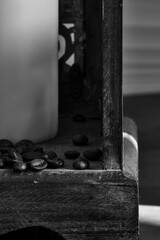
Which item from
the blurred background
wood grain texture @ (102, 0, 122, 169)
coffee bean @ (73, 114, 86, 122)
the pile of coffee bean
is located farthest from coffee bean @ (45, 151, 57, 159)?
Result: the blurred background

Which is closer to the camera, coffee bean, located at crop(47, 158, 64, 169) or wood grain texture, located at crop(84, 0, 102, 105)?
coffee bean, located at crop(47, 158, 64, 169)

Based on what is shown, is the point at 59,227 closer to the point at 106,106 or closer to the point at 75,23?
the point at 106,106

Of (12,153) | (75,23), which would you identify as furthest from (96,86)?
(12,153)

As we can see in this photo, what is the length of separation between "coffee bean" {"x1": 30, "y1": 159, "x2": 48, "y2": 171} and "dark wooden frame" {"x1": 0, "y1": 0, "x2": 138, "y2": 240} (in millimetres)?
10

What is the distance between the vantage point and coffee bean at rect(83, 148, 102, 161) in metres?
1.04

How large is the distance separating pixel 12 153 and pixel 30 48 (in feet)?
0.76

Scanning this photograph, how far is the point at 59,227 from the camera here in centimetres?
96

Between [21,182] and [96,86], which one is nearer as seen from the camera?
[21,182]

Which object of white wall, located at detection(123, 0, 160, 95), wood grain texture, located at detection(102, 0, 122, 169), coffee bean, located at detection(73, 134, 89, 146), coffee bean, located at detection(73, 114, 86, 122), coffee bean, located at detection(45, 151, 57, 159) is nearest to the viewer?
wood grain texture, located at detection(102, 0, 122, 169)

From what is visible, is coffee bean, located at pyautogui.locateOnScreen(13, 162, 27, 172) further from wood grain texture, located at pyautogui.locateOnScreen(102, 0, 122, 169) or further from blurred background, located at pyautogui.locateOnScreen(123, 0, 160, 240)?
blurred background, located at pyautogui.locateOnScreen(123, 0, 160, 240)

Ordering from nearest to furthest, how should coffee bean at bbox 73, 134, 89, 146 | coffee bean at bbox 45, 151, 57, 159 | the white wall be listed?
coffee bean at bbox 45, 151, 57, 159 < coffee bean at bbox 73, 134, 89, 146 < the white wall

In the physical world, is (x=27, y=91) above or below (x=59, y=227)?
above

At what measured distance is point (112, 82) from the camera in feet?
3.11

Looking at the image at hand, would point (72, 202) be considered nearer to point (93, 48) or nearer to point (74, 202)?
point (74, 202)
